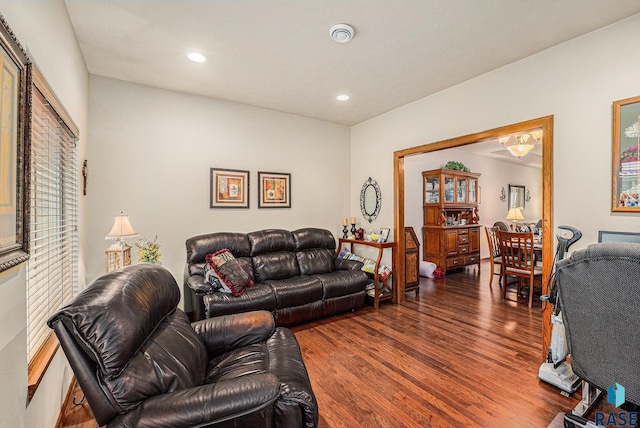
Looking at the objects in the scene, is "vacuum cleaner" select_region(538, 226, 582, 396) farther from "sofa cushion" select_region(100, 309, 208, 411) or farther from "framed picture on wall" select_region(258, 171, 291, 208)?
"framed picture on wall" select_region(258, 171, 291, 208)

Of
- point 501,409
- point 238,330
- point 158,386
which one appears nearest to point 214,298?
point 238,330

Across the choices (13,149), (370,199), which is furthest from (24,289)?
(370,199)

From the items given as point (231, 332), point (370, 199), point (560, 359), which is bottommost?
point (560, 359)

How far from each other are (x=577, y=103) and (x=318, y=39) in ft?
7.40

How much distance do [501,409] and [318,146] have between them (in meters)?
3.94

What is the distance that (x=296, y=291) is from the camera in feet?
11.4

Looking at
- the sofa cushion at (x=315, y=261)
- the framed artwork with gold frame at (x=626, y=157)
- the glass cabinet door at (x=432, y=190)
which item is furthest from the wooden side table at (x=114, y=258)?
the glass cabinet door at (x=432, y=190)

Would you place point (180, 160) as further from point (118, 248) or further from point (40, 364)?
point (40, 364)

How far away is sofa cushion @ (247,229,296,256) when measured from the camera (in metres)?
3.93

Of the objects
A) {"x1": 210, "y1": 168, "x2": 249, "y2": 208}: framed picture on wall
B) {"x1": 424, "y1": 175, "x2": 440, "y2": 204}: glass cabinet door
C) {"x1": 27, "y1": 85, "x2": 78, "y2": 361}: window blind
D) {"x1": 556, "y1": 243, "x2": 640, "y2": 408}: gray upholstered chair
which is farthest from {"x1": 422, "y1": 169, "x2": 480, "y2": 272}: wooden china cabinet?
{"x1": 27, "y1": 85, "x2": 78, "y2": 361}: window blind

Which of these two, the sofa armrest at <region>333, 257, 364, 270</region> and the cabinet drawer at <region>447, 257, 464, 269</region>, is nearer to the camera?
the sofa armrest at <region>333, 257, 364, 270</region>

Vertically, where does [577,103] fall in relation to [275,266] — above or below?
above

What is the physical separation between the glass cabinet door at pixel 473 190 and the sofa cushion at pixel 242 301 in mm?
5362

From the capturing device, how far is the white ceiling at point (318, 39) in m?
2.14
